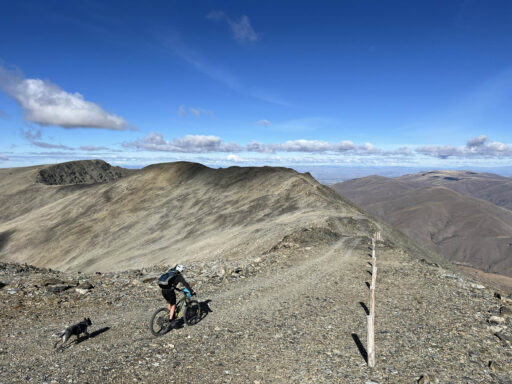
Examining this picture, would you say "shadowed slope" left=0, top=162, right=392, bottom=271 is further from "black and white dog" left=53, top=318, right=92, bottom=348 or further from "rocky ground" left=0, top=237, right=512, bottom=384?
"black and white dog" left=53, top=318, right=92, bottom=348

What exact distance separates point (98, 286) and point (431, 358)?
51.7 ft

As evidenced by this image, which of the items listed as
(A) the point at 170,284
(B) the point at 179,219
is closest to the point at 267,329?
(A) the point at 170,284

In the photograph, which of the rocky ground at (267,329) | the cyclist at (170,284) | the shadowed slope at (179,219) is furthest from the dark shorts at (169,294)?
the shadowed slope at (179,219)

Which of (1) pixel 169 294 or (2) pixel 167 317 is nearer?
(1) pixel 169 294

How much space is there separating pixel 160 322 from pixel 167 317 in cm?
29

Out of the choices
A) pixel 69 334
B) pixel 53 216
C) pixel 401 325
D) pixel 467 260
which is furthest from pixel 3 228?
pixel 467 260

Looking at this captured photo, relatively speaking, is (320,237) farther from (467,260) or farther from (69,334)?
(467,260)

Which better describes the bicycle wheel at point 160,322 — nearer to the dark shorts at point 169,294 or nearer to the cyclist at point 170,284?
the cyclist at point 170,284

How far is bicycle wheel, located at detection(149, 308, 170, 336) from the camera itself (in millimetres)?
11470

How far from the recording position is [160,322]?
11703 mm

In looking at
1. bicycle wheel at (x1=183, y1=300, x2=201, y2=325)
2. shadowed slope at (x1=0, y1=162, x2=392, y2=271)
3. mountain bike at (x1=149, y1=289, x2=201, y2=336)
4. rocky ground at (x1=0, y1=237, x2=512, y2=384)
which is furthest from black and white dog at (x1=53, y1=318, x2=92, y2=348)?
shadowed slope at (x1=0, y1=162, x2=392, y2=271)

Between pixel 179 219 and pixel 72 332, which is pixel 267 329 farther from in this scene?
pixel 179 219

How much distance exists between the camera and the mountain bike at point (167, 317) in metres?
11.6

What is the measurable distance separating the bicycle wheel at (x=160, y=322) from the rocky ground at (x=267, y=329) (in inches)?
12.8
